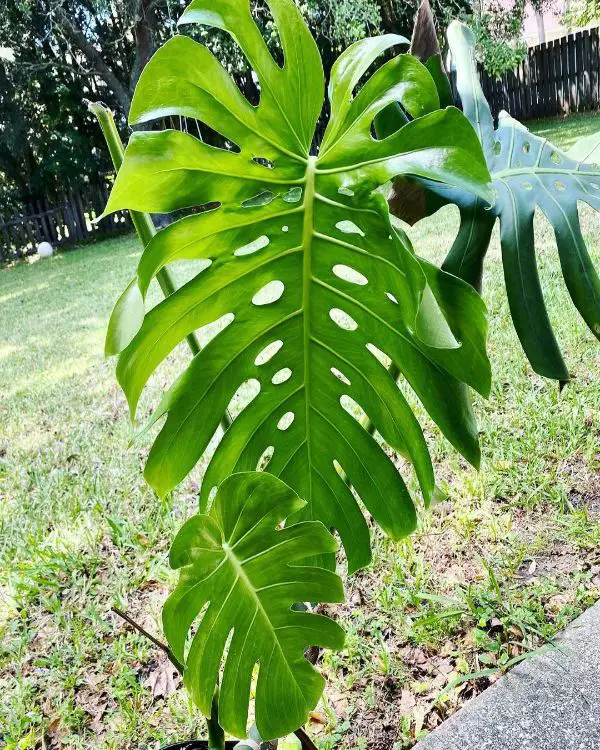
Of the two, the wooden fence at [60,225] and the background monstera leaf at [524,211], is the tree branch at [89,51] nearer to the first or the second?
the wooden fence at [60,225]

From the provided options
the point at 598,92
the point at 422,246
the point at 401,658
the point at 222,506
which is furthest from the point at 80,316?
the point at 598,92

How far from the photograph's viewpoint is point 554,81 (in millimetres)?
9656

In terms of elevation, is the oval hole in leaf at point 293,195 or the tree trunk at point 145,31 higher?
the tree trunk at point 145,31

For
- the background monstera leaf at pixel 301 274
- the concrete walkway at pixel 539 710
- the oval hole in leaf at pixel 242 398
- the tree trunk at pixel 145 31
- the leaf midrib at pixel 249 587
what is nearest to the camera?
the background monstera leaf at pixel 301 274

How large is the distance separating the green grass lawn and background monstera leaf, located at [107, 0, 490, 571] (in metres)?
0.55

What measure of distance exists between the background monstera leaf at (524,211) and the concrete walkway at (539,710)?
2.08 ft

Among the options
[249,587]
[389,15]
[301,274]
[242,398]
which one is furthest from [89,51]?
[249,587]

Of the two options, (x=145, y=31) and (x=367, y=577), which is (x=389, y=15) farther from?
(x=367, y=577)

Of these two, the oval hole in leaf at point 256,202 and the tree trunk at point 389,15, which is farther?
the tree trunk at point 389,15

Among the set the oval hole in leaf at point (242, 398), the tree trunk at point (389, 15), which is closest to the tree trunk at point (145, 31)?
the tree trunk at point (389, 15)

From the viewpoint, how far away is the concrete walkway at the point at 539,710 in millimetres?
977

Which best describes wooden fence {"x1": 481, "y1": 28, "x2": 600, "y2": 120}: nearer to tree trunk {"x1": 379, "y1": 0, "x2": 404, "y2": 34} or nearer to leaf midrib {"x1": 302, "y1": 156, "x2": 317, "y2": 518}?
tree trunk {"x1": 379, "y1": 0, "x2": 404, "y2": 34}

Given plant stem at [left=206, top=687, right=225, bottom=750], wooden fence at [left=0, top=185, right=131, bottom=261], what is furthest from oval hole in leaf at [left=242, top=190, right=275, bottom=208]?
wooden fence at [left=0, top=185, right=131, bottom=261]

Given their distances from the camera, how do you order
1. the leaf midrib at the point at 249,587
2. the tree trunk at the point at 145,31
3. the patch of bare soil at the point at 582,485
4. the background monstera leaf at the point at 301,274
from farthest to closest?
the tree trunk at the point at 145,31 < the patch of bare soil at the point at 582,485 < the leaf midrib at the point at 249,587 < the background monstera leaf at the point at 301,274
